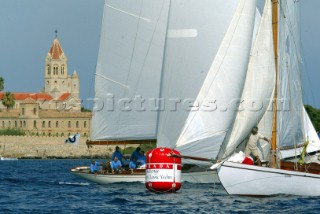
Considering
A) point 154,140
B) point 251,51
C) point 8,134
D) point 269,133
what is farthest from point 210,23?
point 8,134

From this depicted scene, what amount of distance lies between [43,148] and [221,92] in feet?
353

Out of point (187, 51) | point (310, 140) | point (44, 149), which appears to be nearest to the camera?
point (187, 51)

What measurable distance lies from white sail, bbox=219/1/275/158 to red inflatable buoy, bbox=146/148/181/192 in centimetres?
155

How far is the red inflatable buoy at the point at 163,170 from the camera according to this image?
93.6 feet

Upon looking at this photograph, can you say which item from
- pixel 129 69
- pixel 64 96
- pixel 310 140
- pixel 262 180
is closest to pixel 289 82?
pixel 310 140

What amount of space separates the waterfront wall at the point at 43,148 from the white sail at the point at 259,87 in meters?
96.4

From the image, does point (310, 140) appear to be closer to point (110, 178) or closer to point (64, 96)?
point (110, 178)

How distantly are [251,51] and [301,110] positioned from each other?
499 centimetres

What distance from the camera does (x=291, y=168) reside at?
29969 millimetres

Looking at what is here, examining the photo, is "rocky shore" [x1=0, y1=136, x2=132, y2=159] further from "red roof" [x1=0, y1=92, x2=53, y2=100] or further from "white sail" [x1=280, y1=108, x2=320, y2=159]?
"white sail" [x1=280, y1=108, x2=320, y2=159]

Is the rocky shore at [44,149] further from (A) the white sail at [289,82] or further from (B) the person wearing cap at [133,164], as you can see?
(A) the white sail at [289,82]

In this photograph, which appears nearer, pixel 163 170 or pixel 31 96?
pixel 163 170

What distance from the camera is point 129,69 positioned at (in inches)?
1499

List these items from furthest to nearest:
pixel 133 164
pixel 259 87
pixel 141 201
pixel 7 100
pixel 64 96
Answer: pixel 64 96 < pixel 7 100 < pixel 133 164 < pixel 259 87 < pixel 141 201
